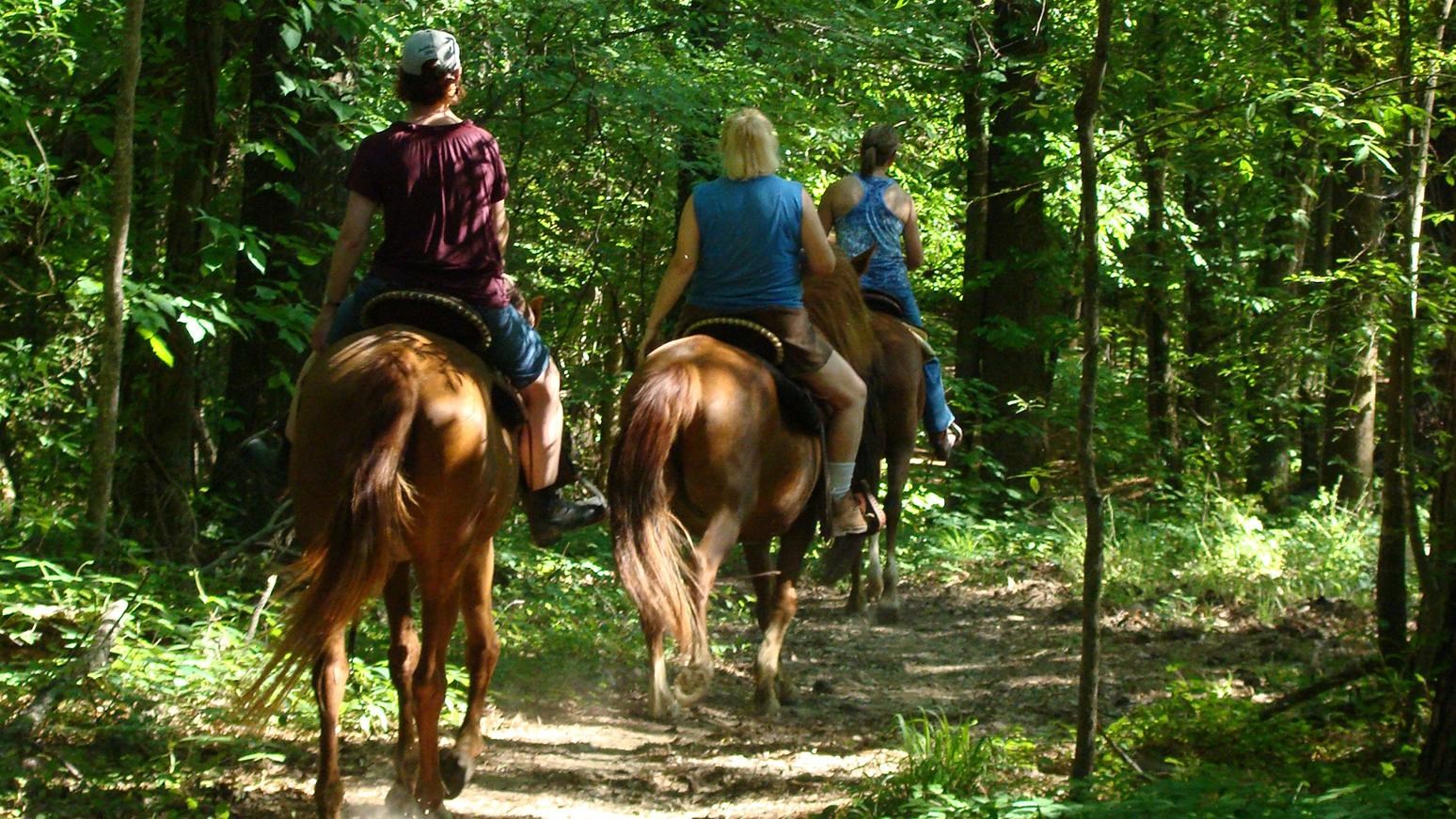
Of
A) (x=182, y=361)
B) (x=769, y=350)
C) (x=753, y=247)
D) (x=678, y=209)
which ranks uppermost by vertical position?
(x=678, y=209)

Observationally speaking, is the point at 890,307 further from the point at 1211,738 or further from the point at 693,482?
the point at 1211,738

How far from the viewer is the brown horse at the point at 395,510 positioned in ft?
15.8

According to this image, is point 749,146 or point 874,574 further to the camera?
point 874,574

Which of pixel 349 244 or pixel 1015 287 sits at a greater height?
pixel 1015 287

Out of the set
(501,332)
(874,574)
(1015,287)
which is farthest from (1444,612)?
(1015,287)

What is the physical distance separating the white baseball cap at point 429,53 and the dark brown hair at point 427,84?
0.05 ft

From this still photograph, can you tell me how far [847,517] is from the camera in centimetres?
823

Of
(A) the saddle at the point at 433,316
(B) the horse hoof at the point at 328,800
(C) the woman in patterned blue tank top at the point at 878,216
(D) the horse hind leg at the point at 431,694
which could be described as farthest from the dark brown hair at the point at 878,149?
(B) the horse hoof at the point at 328,800

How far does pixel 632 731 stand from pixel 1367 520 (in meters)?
6.81

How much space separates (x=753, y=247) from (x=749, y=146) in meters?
0.50

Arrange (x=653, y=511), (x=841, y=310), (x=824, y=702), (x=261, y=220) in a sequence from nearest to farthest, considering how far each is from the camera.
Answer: (x=653, y=511)
(x=824, y=702)
(x=841, y=310)
(x=261, y=220)

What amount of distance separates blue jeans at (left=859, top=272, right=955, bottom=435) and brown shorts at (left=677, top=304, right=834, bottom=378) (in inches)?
96.0

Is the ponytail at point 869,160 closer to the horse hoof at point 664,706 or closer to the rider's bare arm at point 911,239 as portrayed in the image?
the rider's bare arm at point 911,239

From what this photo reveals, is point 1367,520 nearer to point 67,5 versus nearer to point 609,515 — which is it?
point 609,515
